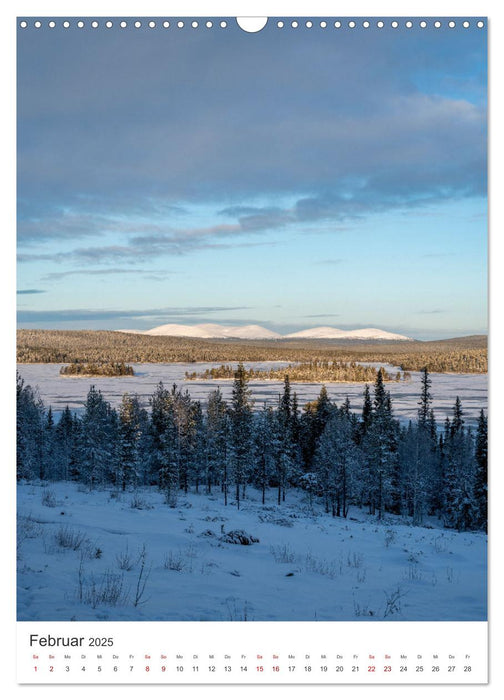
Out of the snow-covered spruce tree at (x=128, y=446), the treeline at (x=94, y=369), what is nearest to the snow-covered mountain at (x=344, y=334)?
the treeline at (x=94, y=369)

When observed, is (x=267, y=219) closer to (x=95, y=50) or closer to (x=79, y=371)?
(x=95, y=50)

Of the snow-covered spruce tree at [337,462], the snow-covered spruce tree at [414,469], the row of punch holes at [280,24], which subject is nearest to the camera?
the row of punch holes at [280,24]

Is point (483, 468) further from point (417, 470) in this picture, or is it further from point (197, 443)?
point (197, 443)

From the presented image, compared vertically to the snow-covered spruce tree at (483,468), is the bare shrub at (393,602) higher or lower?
lower

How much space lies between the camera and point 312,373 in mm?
14953

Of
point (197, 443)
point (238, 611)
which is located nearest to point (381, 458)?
point (197, 443)

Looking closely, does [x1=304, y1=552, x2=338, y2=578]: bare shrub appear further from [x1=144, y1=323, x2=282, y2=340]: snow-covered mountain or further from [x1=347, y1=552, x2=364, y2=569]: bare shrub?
[x1=144, y1=323, x2=282, y2=340]: snow-covered mountain

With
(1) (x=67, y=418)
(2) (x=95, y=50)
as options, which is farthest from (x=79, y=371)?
(1) (x=67, y=418)

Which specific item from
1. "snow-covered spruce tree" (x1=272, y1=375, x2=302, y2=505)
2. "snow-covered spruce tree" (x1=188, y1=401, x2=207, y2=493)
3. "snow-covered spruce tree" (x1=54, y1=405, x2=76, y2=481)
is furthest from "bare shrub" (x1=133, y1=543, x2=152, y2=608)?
"snow-covered spruce tree" (x1=54, y1=405, x2=76, y2=481)

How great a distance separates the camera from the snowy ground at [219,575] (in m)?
4.80

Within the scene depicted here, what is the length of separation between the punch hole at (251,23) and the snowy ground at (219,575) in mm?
6513

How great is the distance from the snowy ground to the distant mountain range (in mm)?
3314

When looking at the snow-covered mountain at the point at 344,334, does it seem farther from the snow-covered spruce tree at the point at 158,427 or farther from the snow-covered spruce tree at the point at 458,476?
the snow-covered spruce tree at the point at 458,476

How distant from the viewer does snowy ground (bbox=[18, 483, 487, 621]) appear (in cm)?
480
